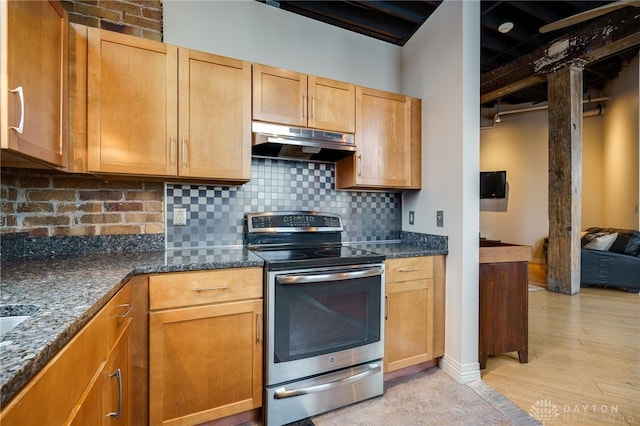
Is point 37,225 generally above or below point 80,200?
below

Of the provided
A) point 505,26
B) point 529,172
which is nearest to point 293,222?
point 505,26

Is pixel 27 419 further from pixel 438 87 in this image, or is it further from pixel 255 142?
pixel 438 87

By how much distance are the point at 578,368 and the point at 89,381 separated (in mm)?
2968

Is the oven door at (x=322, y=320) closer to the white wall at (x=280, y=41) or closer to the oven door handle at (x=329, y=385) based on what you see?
the oven door handle at (x=329, y=385)

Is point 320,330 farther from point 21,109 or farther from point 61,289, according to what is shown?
point 21,109

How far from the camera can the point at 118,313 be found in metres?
1.22

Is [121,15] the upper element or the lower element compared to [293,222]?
upper

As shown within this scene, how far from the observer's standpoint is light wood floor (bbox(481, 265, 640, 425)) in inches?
69.3

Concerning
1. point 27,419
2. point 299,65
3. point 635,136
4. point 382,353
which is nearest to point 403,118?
point 299,65

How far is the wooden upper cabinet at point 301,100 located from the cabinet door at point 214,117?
3.4 inches

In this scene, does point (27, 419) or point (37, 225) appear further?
point (37, 225)

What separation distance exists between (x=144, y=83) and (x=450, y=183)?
81.0 inches

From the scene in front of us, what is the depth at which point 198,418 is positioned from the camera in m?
1.53

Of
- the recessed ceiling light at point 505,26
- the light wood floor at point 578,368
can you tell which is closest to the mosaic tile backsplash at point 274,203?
the light wood floor at point 578,368
